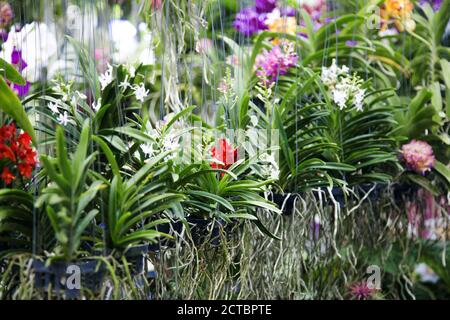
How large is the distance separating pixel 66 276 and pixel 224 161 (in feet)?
1.53

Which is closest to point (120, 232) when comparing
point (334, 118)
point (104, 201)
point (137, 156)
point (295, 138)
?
point (104, 201)

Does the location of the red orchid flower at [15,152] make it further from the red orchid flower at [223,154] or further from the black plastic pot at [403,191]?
the black plastic pot at [403,191]

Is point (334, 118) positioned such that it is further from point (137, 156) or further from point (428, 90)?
point (137, 156)

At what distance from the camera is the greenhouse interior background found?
1.15 metres

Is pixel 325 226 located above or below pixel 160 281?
above

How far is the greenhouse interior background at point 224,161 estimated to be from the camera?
115 cm

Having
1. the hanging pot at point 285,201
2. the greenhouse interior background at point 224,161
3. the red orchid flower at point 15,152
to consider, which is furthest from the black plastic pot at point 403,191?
the red orchid flower at point 15,152

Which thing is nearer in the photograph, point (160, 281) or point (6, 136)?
point (6, 136)

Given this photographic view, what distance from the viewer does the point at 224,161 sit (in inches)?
55.9

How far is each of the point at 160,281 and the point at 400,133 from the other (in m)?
0.79

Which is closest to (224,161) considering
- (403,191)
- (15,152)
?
(15,152)

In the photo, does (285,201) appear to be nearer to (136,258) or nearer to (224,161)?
(224,161)

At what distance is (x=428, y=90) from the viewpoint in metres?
1.71

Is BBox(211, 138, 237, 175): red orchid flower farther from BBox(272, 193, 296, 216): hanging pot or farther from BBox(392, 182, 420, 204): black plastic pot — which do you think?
BBox(392, 182, 420, 204): black plastic pot
